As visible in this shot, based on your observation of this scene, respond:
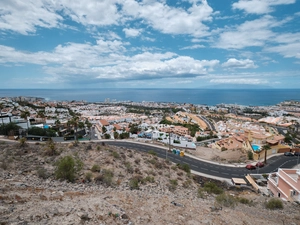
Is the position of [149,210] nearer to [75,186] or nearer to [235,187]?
[75,186]

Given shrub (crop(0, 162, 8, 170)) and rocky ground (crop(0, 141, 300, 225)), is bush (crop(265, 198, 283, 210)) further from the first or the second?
shrub (crop(0, 162, 8, 170))

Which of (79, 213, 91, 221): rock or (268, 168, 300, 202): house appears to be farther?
(268, 168, 300, 202): house

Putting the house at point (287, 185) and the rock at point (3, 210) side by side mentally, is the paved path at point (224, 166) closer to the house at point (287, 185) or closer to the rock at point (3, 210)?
the house at point (287, 185)

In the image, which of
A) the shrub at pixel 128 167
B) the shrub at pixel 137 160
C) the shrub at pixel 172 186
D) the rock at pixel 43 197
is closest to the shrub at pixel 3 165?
the rock at pixel 43 197

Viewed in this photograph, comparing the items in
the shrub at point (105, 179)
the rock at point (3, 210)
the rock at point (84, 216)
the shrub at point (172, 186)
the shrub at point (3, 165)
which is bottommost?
the shrub at point (172, 186)

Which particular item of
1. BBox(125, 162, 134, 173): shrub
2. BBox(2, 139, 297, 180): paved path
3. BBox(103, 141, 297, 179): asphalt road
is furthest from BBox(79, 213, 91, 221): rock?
BBox(103, 141, 297, 179): asphalt road
